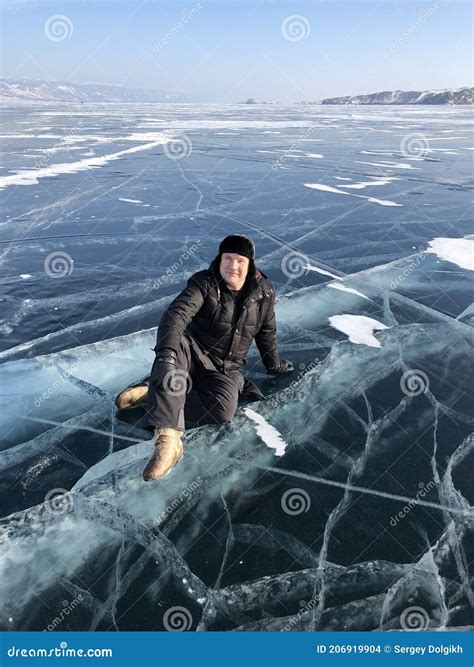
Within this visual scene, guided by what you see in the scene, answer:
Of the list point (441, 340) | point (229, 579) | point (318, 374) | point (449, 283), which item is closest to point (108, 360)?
point (318, 374)

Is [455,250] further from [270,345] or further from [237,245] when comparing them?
[237,245]

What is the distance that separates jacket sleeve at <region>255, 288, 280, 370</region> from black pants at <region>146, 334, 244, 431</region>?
297 mm

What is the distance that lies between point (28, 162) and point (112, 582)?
38.9 ft

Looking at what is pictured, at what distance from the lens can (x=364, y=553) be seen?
2.05 meters

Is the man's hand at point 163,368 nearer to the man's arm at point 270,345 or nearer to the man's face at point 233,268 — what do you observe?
the man's face at point 233,268

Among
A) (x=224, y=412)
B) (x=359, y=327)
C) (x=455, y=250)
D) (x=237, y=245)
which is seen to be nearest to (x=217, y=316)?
(x=237, y=245)

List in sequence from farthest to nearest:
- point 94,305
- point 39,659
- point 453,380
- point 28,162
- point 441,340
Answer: point 28,162
point 94,305
point 441,340
point 453,380
point 39,659

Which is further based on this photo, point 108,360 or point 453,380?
point 108,360

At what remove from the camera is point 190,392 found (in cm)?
295

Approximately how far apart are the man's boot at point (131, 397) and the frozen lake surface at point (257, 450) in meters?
0.11

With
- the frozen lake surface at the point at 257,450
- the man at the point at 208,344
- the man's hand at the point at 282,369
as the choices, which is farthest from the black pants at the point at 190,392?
the man's hand at the point at 282,369

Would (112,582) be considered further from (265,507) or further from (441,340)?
(441,340)

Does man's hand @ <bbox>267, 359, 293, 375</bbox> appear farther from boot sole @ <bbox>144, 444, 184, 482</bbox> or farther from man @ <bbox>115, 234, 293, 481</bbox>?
boot sole @ <bbox>144, 444, 184, 482</bbox>

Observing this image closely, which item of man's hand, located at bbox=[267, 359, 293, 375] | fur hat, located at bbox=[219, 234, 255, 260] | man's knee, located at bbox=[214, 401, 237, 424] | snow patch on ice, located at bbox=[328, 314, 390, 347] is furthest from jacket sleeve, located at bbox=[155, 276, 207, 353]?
snow patch on ice, located at bbox=[328, 314, 390, 347]
